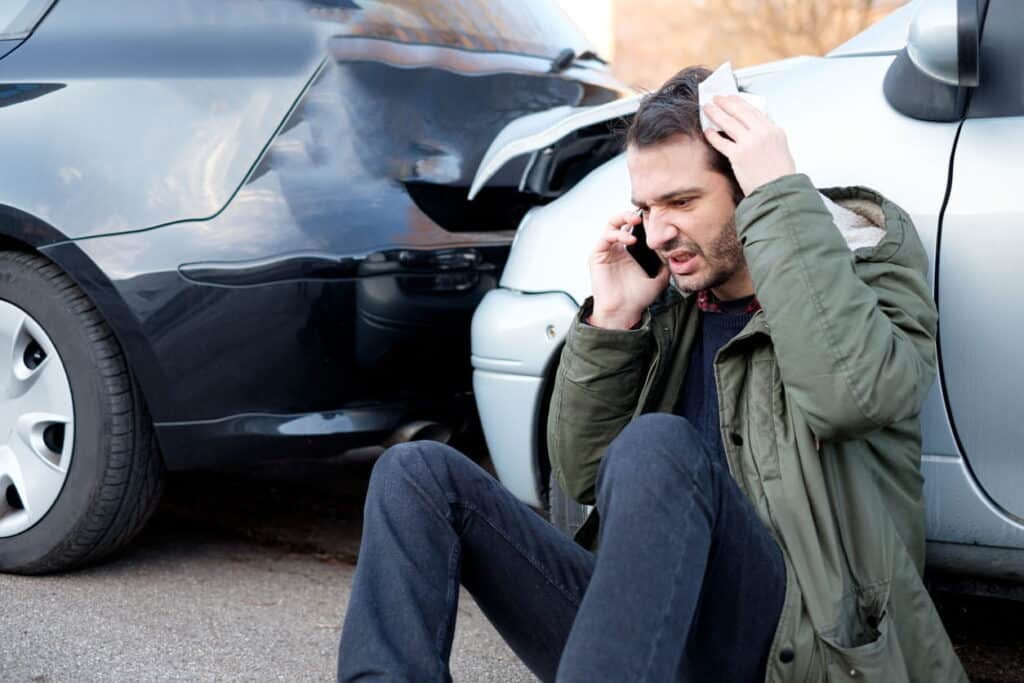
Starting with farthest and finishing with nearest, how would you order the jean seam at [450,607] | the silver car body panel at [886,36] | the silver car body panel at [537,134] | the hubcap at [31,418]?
Answer: 1. the hubcap at [31,418]
2. the silver car body panel at [537,134]
3. the silver car body panel at [886,36]
4. the jean seam at [450,607]

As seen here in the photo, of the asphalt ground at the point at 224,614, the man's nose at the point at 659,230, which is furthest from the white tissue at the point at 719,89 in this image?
the asphalt ground at the point at 224,614

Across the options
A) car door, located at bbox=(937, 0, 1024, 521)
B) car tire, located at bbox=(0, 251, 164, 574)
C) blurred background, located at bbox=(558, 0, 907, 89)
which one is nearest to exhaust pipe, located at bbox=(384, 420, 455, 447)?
car tire, located at bbox=(0, 251, 164, 574)

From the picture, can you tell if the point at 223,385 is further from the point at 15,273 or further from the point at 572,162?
the point at 572,162

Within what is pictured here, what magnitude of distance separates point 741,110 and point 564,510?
0.97 m

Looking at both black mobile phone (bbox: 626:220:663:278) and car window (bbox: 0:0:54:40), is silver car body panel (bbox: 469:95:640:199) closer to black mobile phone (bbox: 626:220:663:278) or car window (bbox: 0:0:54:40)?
black mobile phone (bbox: 626:220:663:278)

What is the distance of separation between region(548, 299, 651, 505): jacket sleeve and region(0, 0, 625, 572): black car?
81 centimetres

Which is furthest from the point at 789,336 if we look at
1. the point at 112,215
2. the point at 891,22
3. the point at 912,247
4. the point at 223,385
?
the point at 112,215

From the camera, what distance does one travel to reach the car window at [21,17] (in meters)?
3.27

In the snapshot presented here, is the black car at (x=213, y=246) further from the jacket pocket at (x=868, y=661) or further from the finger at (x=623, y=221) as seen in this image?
the jacket pocket at (x=868, y=661)

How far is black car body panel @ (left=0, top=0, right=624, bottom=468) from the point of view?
304 centimetres

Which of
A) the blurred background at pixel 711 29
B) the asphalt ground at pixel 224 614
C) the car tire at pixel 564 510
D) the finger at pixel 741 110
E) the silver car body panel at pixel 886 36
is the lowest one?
the blurred background at pixel 711 29

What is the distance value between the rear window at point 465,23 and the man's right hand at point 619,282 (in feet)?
3.55

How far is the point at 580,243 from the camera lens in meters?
2.75

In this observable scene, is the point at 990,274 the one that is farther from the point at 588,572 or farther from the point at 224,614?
the point at 224,614
